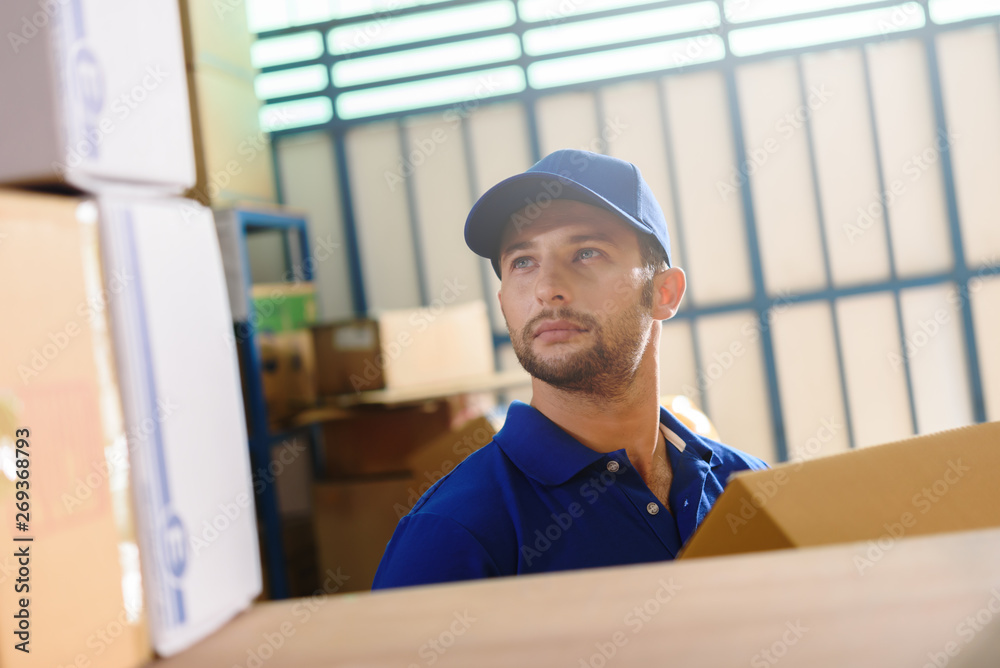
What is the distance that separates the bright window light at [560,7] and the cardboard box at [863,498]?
375 cm

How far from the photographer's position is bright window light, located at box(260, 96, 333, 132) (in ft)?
13.3

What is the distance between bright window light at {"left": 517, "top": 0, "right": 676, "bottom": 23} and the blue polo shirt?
3.20m

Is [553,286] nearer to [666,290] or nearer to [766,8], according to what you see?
[666,290]

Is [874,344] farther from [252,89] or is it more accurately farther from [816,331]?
[252,89]

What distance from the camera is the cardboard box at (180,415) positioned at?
0.32 metres

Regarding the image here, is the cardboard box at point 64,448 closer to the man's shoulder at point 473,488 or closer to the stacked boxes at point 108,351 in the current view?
the stacked boxes at point 108,351

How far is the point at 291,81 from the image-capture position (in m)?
4.08

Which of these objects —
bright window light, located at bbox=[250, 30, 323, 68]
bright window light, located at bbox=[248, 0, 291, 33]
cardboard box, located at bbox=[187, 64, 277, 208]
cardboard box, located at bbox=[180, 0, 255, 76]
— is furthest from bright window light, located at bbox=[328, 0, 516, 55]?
cardboard box, located at bbox=[187, 64, 277, 208]

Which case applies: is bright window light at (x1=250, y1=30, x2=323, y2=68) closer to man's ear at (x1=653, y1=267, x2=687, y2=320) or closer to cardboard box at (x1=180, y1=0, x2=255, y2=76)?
cardboard box at (x1=180, y1=0, x2=255, y2=76)

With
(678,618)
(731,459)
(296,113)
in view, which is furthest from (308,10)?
(678,618)

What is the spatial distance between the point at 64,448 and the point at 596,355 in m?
1.02

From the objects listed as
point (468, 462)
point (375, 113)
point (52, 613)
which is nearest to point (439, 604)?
point (52, 613)

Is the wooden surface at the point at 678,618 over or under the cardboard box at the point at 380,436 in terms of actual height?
over

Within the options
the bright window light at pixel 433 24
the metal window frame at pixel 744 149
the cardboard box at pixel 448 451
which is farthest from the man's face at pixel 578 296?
the bright window light at pixel 433 24
